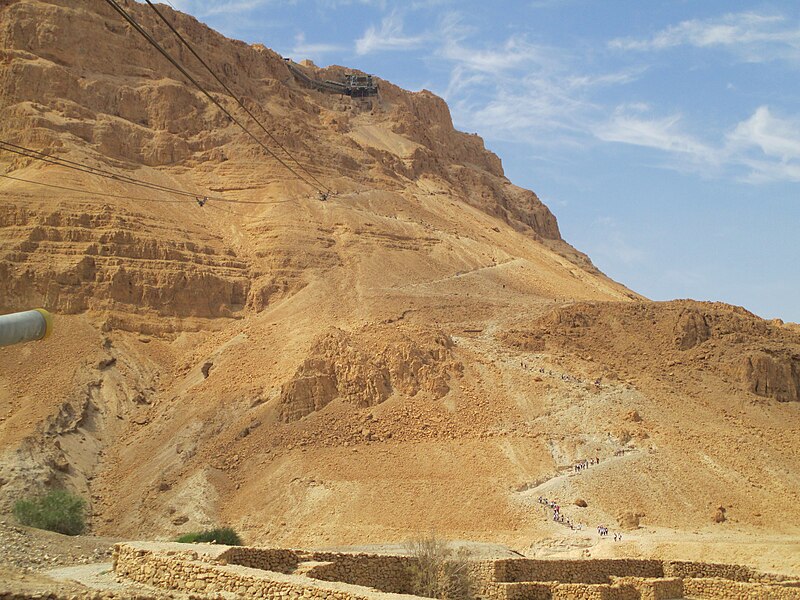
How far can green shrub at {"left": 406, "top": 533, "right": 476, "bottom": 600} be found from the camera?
1952 centimetres

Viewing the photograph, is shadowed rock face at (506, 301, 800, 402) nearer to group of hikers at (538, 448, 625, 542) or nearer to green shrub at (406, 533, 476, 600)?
group of hikers at (538, 448, 625, 542)

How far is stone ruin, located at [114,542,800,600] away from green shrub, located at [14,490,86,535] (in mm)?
13340

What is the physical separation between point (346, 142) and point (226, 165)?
13.5 metres

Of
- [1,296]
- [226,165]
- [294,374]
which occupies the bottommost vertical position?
[294,374]

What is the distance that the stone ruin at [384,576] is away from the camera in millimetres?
14445

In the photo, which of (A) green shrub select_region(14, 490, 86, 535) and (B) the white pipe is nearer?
(B) the white pipe

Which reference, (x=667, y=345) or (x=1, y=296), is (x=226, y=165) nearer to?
(x=1, y=296)

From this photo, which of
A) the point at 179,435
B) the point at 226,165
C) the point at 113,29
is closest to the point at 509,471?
the point at 179,435

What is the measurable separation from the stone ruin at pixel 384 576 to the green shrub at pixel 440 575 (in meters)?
0.20

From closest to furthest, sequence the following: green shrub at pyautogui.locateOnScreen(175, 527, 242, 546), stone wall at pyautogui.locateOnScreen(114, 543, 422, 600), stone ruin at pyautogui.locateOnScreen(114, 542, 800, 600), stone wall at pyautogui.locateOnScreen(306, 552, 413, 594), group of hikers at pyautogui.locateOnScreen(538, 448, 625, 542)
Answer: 1. stone wall at pyautogui.locateOnScreen(114, 543, 422, 600)
2. stone ruin at pyautogui.locateOnScreen(114, 542, 800, 600)
3. stone wall at pyautogui.locateOnScreen(306, 552, 413, 594)
4. green shrub at pyautogui.locateOnScreen(175, 527, 242, 546)
5. group of hikers at pyautogui.locateOnScreen(538, 448, 625, 542)

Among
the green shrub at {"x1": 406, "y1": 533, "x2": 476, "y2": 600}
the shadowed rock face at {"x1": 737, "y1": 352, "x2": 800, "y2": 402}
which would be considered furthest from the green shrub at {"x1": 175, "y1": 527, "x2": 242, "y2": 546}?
the shadowed rock face at {"x1": 737, "y1": 352, "x2": 800, "y2": 402}

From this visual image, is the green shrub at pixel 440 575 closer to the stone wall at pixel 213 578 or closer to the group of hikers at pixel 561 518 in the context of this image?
the stone wall at pixel 213 578

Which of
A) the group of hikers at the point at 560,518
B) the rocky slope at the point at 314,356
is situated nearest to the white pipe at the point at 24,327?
the rocky slope at the point at 314,356

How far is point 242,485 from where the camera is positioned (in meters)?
35.6
